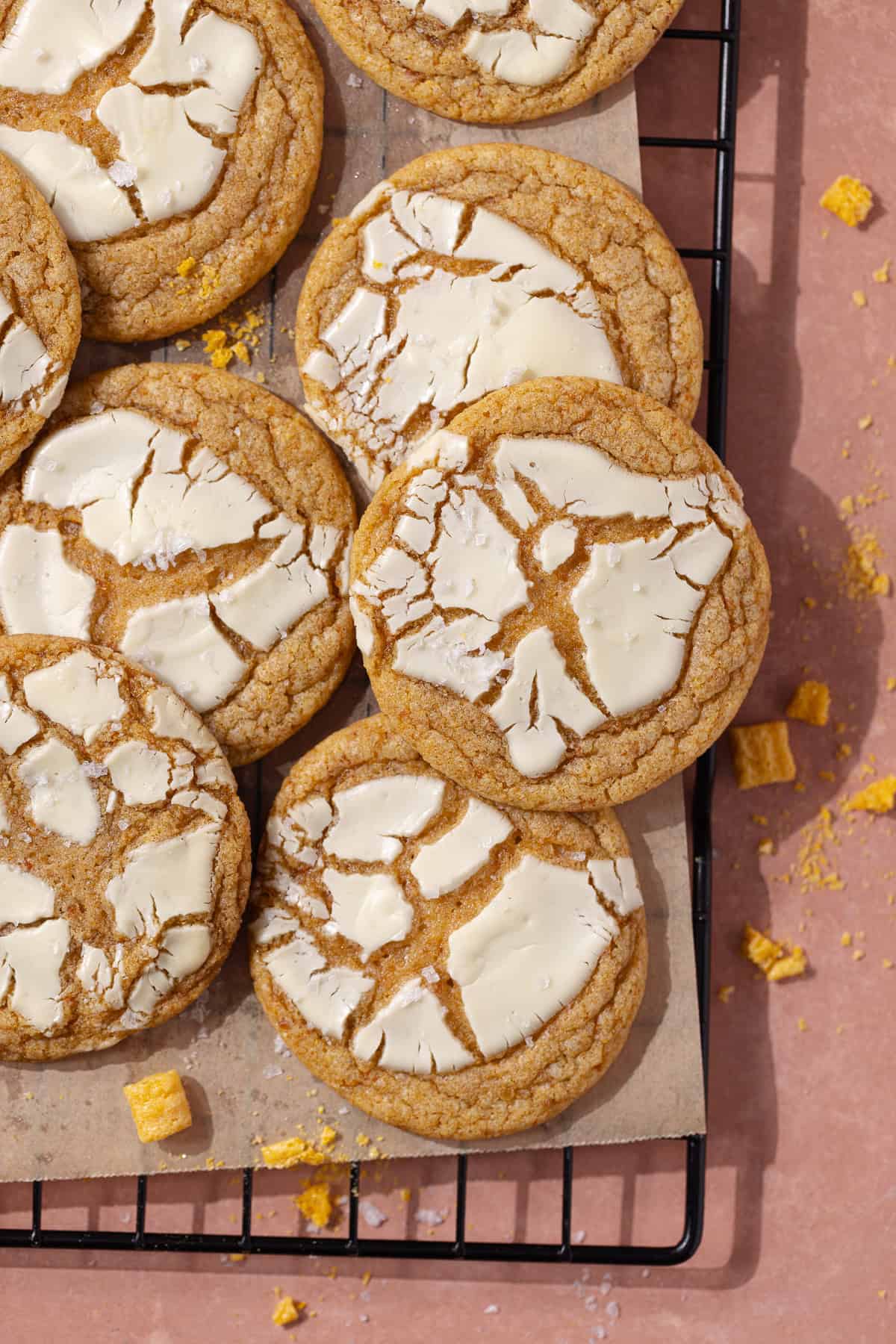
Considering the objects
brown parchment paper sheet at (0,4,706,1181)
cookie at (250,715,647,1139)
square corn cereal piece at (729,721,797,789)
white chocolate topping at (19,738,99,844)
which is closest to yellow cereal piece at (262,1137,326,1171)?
brown parchment paper sheet at (0,4,706,1181)

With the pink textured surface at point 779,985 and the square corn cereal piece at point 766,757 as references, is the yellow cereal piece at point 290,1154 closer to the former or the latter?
the pink textured surface at point 779,985

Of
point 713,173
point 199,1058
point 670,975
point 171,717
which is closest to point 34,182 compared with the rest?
point 171,717

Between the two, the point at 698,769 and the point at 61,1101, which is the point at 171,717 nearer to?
the point at 61,1101

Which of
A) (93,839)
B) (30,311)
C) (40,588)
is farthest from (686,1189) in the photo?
(30,311)

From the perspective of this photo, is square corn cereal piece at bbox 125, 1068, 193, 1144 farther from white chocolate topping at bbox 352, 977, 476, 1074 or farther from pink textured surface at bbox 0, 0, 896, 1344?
pink textured surface at bbox 0, 0, 896, 1344

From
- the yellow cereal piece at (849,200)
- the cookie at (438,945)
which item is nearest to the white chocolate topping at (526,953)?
the cookie at (438,945)

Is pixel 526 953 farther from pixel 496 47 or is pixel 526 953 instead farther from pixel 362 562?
pixel 496 47

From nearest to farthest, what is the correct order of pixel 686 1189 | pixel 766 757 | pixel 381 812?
pixel 381 812, pixel 686 1189, pixel 766 757
